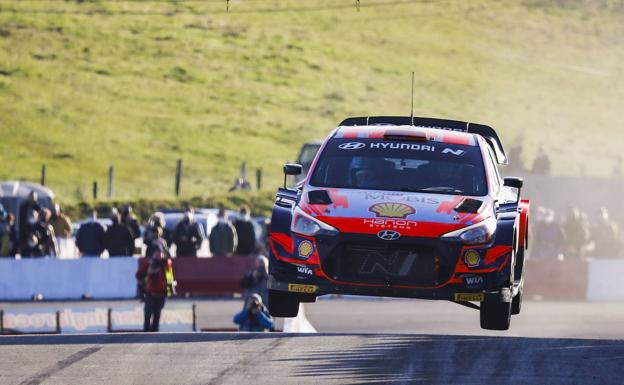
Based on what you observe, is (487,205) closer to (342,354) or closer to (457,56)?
(342,354)

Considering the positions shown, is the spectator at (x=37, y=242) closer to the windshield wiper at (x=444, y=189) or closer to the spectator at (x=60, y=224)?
the spectator at (x=60, y=224)

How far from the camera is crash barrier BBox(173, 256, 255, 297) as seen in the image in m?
28.8

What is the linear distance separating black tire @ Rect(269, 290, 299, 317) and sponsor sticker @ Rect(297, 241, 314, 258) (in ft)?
1.60

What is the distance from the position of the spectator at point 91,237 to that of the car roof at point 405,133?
639 inches

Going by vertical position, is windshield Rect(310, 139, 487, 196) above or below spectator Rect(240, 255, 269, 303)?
above

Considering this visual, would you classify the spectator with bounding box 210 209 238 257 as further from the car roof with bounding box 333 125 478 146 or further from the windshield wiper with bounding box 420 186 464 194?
the windshield wiper with bounding box 420 186 464 194

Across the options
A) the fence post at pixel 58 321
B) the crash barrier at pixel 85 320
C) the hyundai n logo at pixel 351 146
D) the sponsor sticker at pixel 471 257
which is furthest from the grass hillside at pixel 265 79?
the sponsor sticker at pixel 471 257

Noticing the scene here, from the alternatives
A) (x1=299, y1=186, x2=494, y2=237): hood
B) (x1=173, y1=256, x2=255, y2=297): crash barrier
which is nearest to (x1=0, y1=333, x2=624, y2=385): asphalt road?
(x1=299, y1=186, x2=494, y2=237): hood

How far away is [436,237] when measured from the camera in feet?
33.8

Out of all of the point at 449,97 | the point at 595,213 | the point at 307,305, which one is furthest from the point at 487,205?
the point at 449,97

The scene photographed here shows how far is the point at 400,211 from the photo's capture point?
10.4 m

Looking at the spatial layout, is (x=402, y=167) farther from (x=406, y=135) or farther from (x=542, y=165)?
(x=542, y=165)

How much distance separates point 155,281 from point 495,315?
10.9 meters

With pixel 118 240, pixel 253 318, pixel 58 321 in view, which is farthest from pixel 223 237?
pixel 253 318
